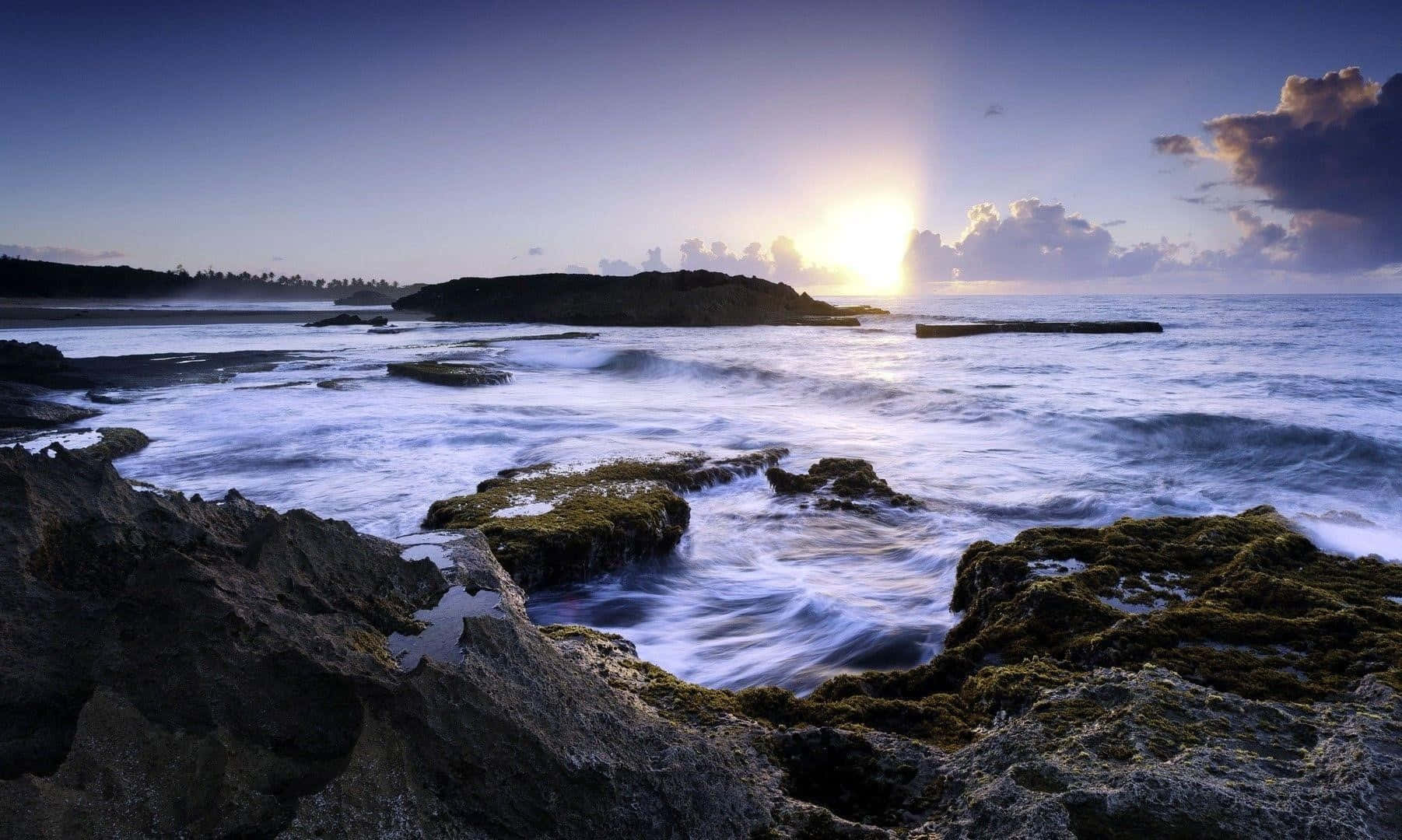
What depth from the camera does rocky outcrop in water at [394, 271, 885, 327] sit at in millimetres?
54812

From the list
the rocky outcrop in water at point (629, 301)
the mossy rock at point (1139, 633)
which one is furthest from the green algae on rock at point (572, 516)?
the rocky outcrop in water at point (629, 301)

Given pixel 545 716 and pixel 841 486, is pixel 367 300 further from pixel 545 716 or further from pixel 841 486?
pixel 545 716

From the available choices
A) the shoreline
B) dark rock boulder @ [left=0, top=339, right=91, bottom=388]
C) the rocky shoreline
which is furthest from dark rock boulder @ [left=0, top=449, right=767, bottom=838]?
the shoreline

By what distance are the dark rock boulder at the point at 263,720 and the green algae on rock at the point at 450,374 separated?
578 inches

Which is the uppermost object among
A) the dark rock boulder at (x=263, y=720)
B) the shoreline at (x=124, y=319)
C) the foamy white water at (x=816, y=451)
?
the shoreline at (x=124, y=319)

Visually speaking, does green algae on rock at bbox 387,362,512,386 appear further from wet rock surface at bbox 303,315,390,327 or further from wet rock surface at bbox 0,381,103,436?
wet rock surface at bbox 303,315,390,327

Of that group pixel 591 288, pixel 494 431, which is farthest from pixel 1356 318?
pixel 494 431

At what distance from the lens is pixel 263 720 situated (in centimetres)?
190

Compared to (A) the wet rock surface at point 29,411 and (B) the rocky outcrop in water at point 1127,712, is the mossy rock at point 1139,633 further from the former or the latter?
(A) the wet rock surface at point 29,411

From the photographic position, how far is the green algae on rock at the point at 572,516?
16.3ft

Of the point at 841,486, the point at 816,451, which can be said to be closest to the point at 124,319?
the point at 816,451

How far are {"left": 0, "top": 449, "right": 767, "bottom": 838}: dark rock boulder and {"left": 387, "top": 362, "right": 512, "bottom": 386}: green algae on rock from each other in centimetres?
1467

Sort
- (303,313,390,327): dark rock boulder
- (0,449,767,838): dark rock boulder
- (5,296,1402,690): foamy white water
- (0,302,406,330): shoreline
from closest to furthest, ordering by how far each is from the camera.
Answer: (0,449,767,838): dark rock boulder, (5,296,1402,690): foamy white water, (0,302,406,330): shoreline, (303,313,390,327): dark rock boulder

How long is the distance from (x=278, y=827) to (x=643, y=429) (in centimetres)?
1061
